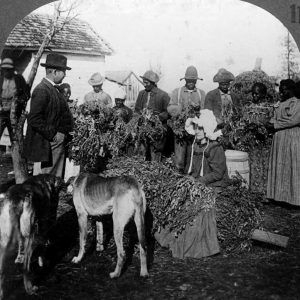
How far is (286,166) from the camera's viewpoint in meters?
8.29

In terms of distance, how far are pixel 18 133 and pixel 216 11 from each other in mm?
6249

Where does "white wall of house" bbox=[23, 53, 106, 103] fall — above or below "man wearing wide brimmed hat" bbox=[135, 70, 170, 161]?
above

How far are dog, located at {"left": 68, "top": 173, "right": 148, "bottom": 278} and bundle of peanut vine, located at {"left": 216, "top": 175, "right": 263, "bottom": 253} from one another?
1.39 metres

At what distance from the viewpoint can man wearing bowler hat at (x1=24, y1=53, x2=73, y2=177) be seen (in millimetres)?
6262

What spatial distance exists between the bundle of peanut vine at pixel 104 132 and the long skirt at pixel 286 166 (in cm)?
256

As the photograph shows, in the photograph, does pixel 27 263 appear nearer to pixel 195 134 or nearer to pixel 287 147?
pixel 195 134

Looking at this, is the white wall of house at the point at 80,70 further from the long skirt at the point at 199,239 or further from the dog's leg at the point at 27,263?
the dog's leg at the point at 27,263

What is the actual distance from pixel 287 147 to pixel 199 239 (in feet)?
11.5

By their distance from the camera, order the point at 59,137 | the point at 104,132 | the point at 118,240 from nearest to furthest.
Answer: the point at 118,240 < the point at 59,137 < the point at 104,132

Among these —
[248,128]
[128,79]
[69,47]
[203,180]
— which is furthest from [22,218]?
[128,79]

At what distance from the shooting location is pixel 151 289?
4723 millimetres

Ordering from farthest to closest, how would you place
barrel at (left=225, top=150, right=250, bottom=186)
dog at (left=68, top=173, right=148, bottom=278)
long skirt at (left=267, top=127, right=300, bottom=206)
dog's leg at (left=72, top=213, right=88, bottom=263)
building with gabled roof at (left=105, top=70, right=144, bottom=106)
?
Answer: building with gabled roof at (left=105, top=70, right=144, bottom=106) < long skirt at (left=267, top=127, right=300, bottom=206) < barrel at (left=225, top=150, right=250, bottom=186) < dog's leg at (left=72, top=213, right=88, bottom=263) < dog at (left=68, top=173, right=148, bottom=278)

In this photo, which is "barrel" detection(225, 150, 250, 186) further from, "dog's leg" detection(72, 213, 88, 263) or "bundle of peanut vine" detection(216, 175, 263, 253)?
"dog's leg" detection(72, 213, 88, 263)

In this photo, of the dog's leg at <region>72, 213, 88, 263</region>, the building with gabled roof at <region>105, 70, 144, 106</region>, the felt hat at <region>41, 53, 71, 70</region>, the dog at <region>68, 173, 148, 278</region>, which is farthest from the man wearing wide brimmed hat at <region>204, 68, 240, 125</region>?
the building with gabled roof at <region>105, 70, 144, 106</region>
